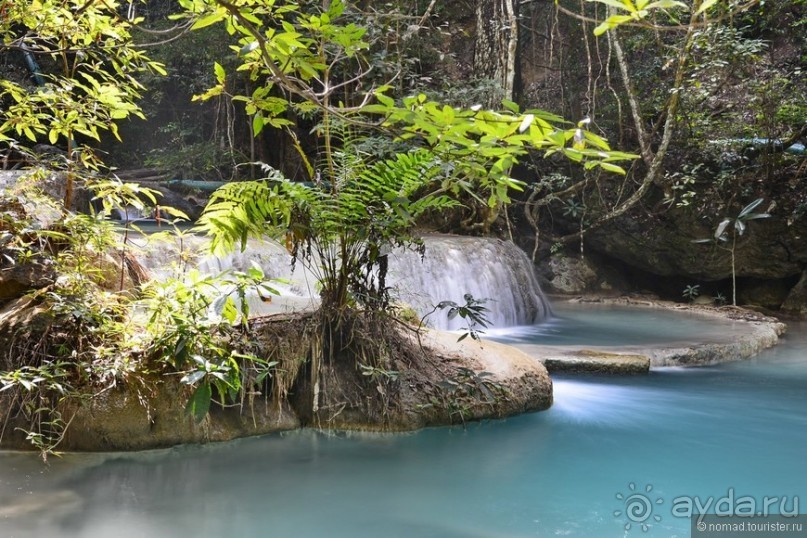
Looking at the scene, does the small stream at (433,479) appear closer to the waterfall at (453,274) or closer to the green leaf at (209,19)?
the green leaf at (209,19)

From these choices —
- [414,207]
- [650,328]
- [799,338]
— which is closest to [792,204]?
[799,338]

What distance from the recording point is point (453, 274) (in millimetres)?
8938

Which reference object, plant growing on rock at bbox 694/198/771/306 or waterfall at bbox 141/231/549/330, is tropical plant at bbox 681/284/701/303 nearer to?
plant growing on rock at bbox 694/198/771/306

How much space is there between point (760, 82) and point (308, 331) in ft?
29.8

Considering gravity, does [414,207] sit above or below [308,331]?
above

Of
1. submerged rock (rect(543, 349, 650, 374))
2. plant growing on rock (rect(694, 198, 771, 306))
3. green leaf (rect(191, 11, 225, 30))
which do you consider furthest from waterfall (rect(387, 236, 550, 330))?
green leaf (rect(191, 11, 225, 30))

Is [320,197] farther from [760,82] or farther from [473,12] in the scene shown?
[473,12]

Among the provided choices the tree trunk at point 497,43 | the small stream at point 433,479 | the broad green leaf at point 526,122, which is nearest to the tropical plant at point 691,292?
the tree trunk at point 497,43

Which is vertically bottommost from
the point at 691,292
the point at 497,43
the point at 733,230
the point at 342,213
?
the point at 691,292

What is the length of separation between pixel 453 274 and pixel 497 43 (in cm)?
468

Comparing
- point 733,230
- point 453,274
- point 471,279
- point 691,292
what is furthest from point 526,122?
point 691,292

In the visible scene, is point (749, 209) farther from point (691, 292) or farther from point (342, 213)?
point (342, 213)

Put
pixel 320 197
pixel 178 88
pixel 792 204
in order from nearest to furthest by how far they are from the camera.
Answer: pixel 320 197 → pixel 792 204 → pixel 178 88

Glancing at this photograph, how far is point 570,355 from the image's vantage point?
6141mm
